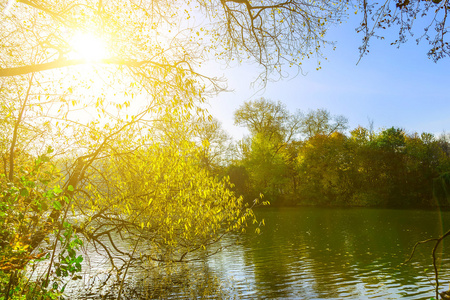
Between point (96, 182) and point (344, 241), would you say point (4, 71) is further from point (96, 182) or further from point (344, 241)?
point (344, 241)

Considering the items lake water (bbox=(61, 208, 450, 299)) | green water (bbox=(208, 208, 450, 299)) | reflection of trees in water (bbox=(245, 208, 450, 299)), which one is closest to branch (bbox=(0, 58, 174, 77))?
lake water (bbox=(61, 208, 450, 299))

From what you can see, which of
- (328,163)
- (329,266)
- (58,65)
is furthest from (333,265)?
(328,163)

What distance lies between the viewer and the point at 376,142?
39844 millimetres

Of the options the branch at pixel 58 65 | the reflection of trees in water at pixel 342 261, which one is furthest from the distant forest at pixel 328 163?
the branch at pixel 58 65

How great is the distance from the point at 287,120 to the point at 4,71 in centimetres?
4242

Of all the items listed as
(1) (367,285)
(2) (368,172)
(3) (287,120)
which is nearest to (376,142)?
(2) (368,172)

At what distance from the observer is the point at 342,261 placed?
41.8 ft

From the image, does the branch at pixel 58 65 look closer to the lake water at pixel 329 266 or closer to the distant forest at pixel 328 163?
the lake water at pixel 329 266

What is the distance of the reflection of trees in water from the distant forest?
1527cm

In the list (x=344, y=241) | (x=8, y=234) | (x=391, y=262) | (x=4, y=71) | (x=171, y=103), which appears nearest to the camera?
(x=8, y=234)

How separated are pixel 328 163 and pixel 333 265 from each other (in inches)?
1170

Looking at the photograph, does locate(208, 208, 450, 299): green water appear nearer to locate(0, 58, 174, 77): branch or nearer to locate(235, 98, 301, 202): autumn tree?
locate(0, 58, 174, 77): branch

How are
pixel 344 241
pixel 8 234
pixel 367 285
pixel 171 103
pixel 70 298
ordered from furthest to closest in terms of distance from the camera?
pixel 344 241 → pixel 367 285 → pixel 70 298 → pixel 171 103 → pixel 8 234

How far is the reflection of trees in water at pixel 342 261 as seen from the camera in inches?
375
